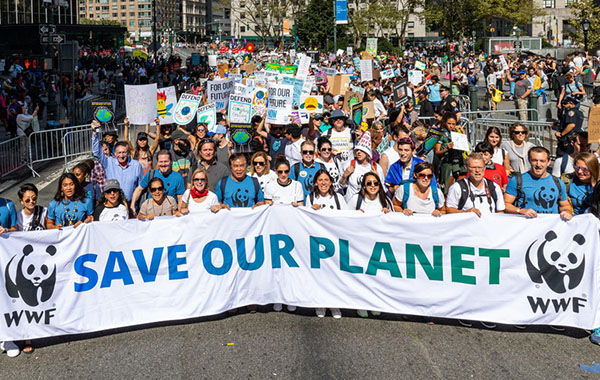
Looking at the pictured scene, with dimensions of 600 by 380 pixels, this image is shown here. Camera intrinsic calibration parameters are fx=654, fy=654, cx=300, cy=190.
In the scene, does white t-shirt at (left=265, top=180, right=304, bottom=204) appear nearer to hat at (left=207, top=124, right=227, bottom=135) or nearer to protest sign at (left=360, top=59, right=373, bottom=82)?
hat at (left=207, top=124, right=227, bottom=135)

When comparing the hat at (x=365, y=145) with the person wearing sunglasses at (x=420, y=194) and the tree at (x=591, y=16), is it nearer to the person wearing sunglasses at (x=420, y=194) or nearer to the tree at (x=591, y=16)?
the person wearing sunglasses at (x=420, y=194)

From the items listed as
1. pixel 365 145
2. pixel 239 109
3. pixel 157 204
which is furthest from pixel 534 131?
pixel 157 204

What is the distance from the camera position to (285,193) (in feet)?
23.4

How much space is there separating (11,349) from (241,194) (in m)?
2.70

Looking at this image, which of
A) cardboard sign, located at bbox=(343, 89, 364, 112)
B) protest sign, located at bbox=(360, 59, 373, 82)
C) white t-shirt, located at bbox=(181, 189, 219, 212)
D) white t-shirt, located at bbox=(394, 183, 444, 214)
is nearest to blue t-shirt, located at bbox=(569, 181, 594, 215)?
white t-shirt, located at bbox=(394, 183, 444, 214)

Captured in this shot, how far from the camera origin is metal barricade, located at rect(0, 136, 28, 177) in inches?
561

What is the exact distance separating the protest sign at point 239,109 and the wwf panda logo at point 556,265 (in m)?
6.34

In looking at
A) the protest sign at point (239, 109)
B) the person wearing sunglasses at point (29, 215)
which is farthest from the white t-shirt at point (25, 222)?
the protest sign at point (239, 109)

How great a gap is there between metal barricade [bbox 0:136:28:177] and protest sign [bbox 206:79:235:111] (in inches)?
189

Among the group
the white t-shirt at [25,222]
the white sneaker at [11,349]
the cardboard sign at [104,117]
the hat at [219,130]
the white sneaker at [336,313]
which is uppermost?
the cardboard sign at [104,117]

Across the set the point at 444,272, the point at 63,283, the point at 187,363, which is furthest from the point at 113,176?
the point at 444,272

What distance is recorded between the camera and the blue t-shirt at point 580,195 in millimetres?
6797

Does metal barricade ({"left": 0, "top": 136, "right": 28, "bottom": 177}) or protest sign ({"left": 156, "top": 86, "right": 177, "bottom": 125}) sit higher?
protest sign ({"left": 156, "top": 86, "right": 177, "bottom": 125})

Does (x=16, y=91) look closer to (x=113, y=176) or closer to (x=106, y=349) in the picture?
(x=113, y=176)
